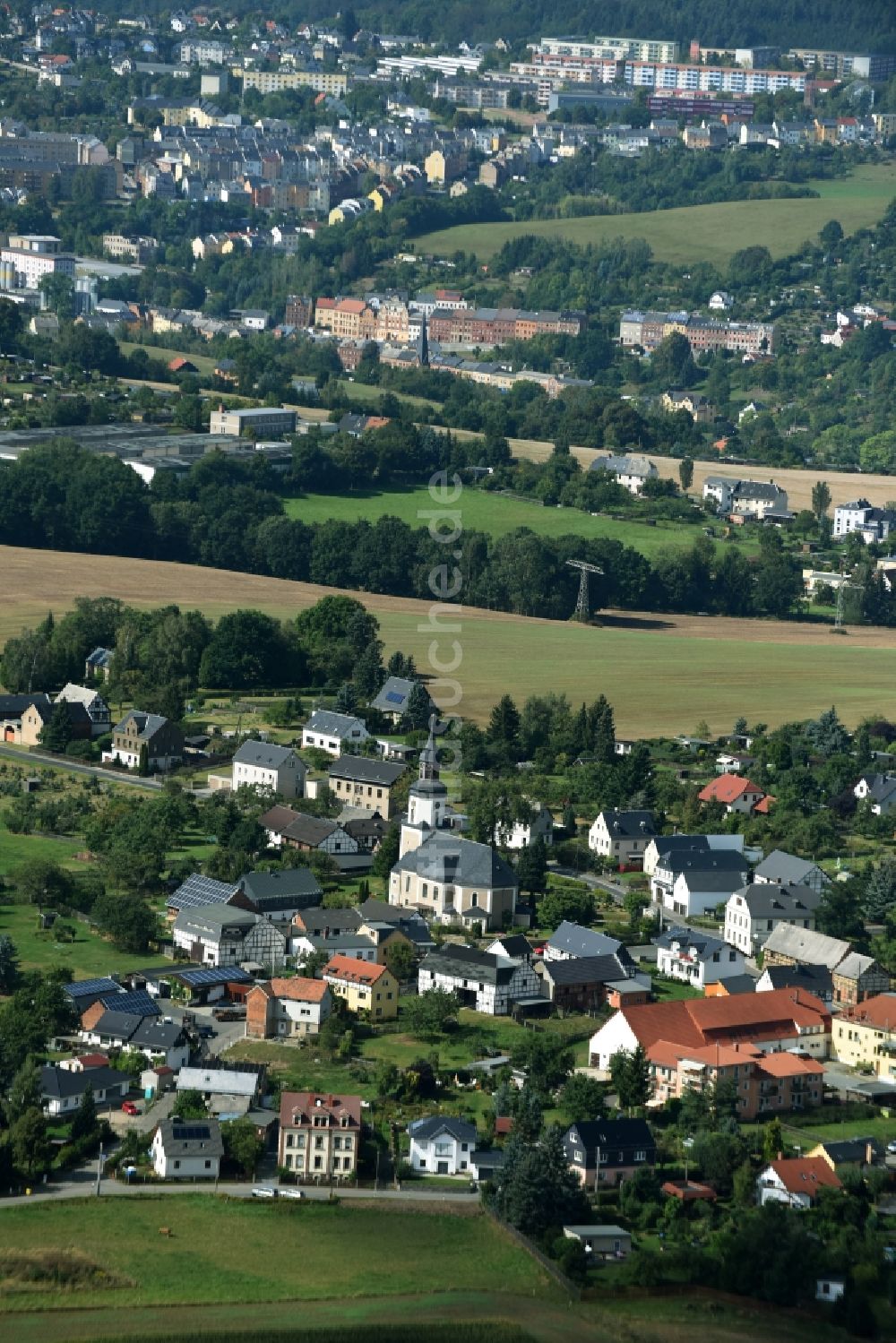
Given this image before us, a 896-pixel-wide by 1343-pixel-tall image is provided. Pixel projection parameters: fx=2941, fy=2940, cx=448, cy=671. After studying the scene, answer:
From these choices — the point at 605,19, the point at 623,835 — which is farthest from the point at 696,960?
the point at 605,19

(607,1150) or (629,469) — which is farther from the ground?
(607,1150)

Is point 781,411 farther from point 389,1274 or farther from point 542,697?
point 389,1274

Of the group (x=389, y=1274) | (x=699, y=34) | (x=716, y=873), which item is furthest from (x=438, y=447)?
(x=699, y=34)

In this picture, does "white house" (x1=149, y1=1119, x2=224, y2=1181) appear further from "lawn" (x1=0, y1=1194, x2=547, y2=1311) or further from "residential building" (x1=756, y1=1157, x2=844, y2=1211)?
"residential building" (x1=756, y1=1157, x2=844, y2=1211)

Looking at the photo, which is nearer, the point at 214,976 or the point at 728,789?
the point at 214,976

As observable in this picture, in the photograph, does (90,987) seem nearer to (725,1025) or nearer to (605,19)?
(725,1025)

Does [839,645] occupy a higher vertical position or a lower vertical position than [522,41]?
Result: lower
